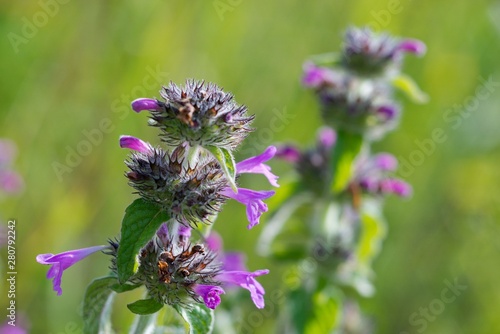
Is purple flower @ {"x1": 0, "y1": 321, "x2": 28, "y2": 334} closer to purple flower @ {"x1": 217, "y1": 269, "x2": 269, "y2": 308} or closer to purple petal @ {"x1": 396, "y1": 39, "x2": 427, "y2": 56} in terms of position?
purple flower @ {"x1": 217, "y1": 269, "x2": 269, "y2": 308}

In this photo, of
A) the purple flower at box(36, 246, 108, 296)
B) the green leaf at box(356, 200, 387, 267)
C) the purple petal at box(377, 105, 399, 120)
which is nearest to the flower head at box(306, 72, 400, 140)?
the purple petal at box(377, 105, 399, 120)

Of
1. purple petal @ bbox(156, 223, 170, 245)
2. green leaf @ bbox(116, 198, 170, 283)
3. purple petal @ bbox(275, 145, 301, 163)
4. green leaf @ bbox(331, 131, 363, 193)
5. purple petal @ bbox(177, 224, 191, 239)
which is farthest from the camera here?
purple petal @ bbox(275, 145, 301, 163)

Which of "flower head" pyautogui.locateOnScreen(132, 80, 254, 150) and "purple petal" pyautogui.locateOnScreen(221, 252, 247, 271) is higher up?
"flower head" pyautogui.locateOnScreen(132, 80, 254, 150)

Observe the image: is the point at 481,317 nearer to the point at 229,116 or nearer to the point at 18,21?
the point at 229,116

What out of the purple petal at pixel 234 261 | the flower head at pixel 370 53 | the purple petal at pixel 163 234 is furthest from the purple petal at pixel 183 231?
the flower head at pixel 370 53

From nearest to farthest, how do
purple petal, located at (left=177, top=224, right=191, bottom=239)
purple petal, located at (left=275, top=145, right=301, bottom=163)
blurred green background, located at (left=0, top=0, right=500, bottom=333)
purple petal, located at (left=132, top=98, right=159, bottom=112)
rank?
purple petal, located at (left=132, top=98, right=159, bottom=112)
purple petal, located at (left=177, top=224, right=191, bottom=239)
purple petal, located at (left=275, top=145, right=301, bottom=163)
blurred green background, located at (left=0, top=0, right=500, bottom=333)
